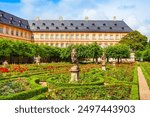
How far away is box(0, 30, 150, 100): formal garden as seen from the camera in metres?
11.3

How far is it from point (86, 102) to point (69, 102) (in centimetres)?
41

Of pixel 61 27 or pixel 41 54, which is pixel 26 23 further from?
pixel 41 54

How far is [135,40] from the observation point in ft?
199

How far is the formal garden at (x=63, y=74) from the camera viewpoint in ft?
37.1

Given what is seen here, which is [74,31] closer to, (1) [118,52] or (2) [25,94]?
(1) [118,52]

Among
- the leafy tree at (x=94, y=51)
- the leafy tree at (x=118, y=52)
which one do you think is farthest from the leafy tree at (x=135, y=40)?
the leafy tree at (x=94, y=51)

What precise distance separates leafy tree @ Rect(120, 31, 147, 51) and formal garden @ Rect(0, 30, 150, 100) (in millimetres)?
595

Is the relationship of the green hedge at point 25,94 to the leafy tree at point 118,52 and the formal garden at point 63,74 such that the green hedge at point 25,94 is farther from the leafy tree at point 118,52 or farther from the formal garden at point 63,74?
the leafy tree at point 118,52

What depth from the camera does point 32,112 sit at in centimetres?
662

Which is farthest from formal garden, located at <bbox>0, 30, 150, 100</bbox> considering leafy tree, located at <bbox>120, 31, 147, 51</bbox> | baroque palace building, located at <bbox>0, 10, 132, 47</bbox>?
baroque palace building, located at <bbox>0, 10, 132, 47</bbox>

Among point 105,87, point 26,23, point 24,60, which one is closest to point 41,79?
point 105,87

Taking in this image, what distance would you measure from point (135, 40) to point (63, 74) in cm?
4331

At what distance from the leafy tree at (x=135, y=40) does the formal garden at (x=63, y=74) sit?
60 cm

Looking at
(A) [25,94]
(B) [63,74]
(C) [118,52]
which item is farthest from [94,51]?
(A) [25,94]
